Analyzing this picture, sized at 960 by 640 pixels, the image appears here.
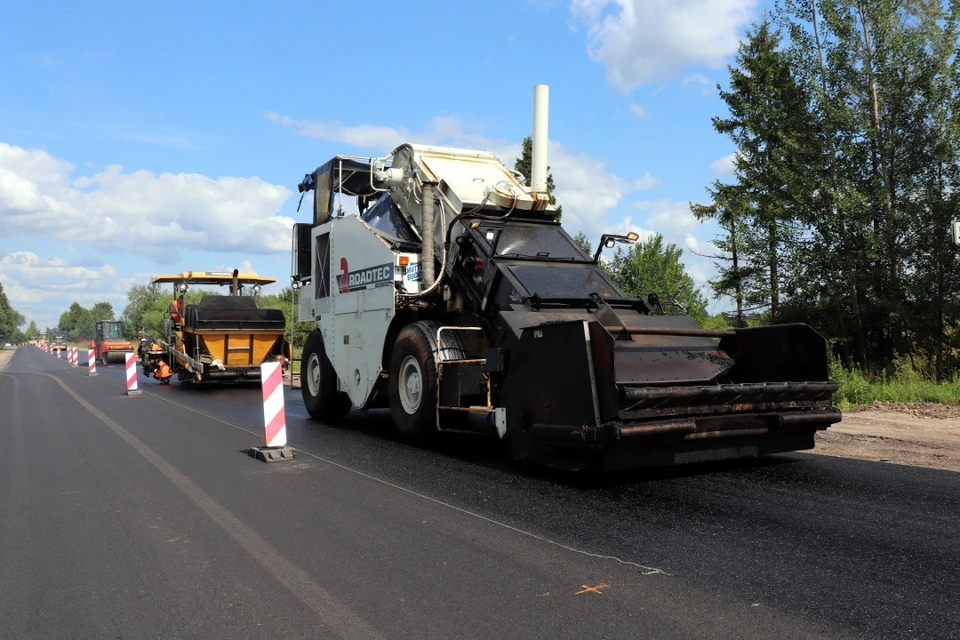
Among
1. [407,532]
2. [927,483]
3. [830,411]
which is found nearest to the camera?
[407,532]

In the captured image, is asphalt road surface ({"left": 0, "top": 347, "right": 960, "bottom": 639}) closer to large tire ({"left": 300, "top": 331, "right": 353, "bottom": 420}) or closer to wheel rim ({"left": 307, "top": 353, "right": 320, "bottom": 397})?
large tire ({"left": 300, "top": 331, "right": 353, "bottom": 420})

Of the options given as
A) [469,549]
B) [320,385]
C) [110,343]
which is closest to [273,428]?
[320,385]

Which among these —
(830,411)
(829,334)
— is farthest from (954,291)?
(830,411)

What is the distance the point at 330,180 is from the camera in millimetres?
10523

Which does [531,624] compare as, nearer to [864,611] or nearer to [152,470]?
[864,611]

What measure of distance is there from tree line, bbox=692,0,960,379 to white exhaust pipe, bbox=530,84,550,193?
778 cm

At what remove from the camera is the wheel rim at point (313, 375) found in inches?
427

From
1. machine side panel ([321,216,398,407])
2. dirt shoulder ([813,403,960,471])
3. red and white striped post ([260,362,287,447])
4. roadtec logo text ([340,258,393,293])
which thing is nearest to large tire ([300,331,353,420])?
machine side panel ([321,216,398,407])

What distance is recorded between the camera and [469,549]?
441 centimetres

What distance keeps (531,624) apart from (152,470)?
5.01 metres

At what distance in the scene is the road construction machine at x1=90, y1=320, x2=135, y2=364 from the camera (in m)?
38.8

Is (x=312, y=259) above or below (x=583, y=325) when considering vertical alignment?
above

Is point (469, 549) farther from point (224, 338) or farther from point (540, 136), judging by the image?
point (224, 338)

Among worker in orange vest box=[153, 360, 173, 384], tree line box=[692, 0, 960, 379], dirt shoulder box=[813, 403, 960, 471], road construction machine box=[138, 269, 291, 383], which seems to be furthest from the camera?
worker in orange vest box=[153, 360, 173, 384]
